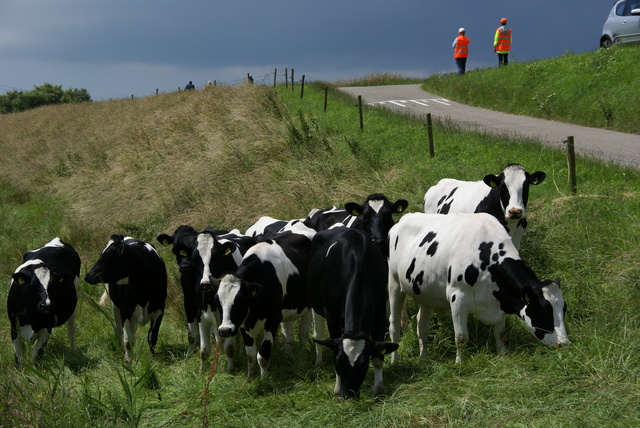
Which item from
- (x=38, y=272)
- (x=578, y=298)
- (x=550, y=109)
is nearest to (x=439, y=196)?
(x=578, y=298)

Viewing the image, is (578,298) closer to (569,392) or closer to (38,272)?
(569,392)

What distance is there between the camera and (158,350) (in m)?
10.1

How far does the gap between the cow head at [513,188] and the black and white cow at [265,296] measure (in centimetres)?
285

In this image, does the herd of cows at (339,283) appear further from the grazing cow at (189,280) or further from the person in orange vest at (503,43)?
the person in orange vest at (503,43)

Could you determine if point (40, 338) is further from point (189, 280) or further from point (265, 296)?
point (265, 296)

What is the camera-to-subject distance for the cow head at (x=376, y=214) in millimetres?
9617

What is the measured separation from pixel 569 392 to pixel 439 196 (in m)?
5.34

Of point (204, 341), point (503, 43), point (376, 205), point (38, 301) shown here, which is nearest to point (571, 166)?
point (376, 205)

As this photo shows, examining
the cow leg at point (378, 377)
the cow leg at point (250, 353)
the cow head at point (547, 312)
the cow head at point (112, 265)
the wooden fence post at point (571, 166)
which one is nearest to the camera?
the cow leg at point (378, 377)

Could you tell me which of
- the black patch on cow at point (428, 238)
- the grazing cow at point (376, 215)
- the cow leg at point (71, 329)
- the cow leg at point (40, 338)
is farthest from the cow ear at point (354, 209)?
the cow leg at point (40, 338)

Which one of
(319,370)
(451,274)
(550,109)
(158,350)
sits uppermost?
(550,109)

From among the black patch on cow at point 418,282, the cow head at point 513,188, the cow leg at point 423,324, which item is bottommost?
the cow leg at point 423,324

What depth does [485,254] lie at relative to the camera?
7605 millimetres

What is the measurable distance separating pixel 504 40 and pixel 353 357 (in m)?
28.8
